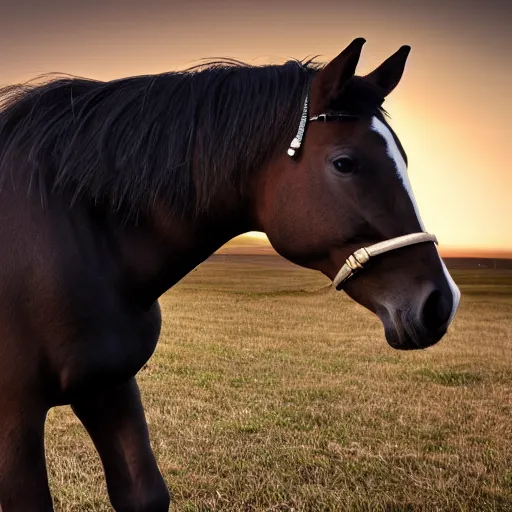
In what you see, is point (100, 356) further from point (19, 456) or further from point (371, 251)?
point (371, 251)

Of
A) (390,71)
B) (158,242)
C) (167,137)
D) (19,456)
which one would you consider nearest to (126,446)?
(19,456)

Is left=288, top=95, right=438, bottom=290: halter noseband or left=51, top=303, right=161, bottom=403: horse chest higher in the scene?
left=288, top=95, right=438, bottom=290: halter noseband

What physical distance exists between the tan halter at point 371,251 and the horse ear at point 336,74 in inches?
23.4

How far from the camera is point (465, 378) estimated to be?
1001 cm

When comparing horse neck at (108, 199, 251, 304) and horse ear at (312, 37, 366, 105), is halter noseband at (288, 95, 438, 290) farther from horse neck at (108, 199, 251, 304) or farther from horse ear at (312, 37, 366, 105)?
horse neck at (108, 199, 251, 304)

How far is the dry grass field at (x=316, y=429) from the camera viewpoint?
467 centimetres

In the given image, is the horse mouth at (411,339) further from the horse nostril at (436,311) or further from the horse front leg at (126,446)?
the horse front leg at (126,446)

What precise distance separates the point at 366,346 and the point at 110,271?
1198 cm

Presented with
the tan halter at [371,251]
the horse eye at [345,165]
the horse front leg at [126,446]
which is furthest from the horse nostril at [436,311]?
the horse front leg at [126,446]

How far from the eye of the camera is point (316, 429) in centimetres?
660

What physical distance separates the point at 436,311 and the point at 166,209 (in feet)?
3.80

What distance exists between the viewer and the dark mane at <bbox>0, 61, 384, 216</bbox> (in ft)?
7.77

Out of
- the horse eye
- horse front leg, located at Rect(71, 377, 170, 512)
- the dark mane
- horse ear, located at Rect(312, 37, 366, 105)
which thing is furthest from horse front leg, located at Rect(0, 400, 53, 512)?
horse ear, located at Rect(312, 37, 366, 105)

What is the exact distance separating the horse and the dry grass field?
685 millimetres
